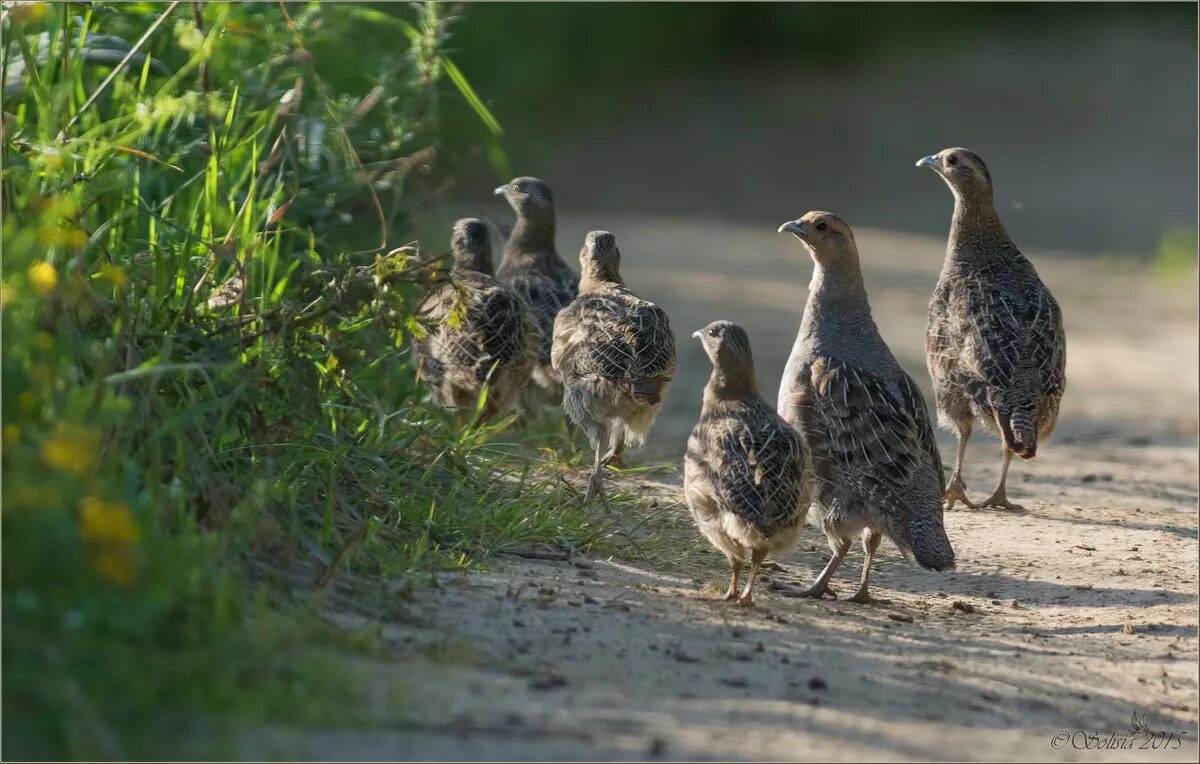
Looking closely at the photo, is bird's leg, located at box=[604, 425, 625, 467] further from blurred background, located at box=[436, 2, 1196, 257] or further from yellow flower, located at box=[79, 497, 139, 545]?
blurred background, located at box=[436, 2, 1196, 257]

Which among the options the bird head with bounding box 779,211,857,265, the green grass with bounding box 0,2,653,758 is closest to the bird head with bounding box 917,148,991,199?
the bird head with bounding box 779,211,857,265

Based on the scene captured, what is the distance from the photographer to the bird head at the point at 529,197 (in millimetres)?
8070

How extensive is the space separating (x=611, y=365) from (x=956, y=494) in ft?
6.13

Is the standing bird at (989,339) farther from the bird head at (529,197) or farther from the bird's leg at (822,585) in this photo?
the bird head at (529,197)

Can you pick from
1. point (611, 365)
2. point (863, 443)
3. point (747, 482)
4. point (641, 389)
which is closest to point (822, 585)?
point (863, 443)

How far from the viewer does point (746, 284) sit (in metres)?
12.9

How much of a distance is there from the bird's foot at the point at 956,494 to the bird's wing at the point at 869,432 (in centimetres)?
128

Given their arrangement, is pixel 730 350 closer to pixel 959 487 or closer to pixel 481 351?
pixel 481 351

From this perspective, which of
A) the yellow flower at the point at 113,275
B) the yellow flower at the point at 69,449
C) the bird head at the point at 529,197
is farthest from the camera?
the bird head at the point at 529,197

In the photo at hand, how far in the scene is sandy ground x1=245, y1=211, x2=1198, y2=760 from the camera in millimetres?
3656

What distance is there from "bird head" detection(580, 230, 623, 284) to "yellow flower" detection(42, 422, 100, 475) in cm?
396

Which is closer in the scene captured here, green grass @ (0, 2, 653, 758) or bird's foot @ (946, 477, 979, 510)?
green grass @ (0, 2, 653, 758)

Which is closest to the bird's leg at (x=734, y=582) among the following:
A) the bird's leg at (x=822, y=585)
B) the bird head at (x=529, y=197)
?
the bird's leg at (x=822, y=585)

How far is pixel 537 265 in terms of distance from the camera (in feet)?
26.3
